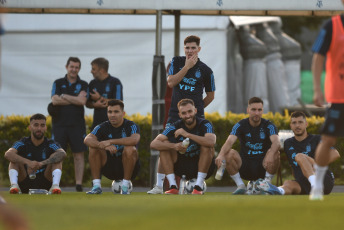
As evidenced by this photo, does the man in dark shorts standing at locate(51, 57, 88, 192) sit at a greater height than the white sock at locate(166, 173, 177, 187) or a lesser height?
greater


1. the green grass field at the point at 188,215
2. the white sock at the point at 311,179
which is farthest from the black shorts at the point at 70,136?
the green grass field at the point at 188,215

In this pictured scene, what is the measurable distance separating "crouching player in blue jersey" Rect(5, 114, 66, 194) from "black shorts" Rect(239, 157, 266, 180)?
2.35 meters

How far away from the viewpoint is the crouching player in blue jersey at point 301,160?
428 inches

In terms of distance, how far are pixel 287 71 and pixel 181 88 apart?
16127 millimetres

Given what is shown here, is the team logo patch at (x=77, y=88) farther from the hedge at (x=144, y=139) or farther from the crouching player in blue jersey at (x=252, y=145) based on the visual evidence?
the crouching player in blue jersey at (x=252, y=145)

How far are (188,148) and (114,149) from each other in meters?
0.95

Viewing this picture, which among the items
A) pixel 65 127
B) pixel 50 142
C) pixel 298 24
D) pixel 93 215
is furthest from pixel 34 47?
pixel 93 215

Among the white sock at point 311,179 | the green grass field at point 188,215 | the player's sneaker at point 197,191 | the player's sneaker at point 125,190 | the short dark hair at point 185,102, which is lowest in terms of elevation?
the player's sneaker at point 125,190

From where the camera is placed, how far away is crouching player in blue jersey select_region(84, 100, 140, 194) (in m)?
11.7

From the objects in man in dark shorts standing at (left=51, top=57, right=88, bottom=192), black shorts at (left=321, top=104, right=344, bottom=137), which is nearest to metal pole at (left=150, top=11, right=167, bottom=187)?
man in dark shorts standing at (left=51, top=57, right=88, bottom=192)

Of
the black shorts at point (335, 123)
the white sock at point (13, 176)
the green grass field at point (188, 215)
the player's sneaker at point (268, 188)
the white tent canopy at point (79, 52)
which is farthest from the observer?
the white tent canopy at point (79, 52)

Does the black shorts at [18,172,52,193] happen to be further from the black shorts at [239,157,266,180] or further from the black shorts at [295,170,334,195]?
the black shorts at [295,170,334,195]

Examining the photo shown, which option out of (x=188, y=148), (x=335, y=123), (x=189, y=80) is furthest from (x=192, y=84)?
(x=335, y=123)

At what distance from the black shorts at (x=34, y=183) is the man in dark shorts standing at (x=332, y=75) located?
179 inches
